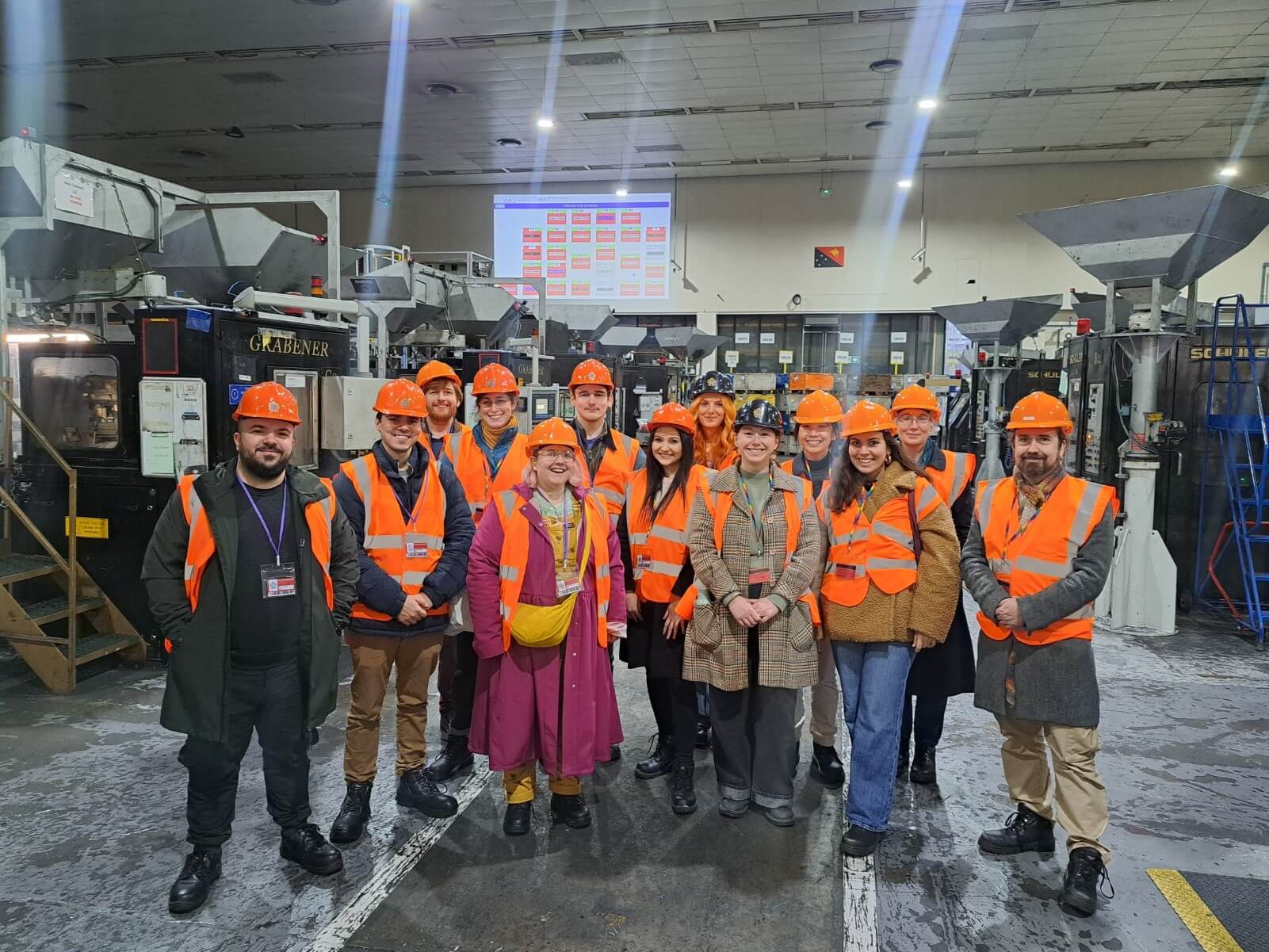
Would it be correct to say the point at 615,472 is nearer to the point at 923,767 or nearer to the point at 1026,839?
the point at 923,767

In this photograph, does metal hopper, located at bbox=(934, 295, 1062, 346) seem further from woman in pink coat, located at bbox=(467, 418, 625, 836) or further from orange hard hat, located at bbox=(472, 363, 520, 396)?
woman in pink coat, located at bbox=(467, 418, 625, 836)

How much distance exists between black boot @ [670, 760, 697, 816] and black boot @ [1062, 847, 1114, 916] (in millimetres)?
1427

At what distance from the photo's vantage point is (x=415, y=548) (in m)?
3.40

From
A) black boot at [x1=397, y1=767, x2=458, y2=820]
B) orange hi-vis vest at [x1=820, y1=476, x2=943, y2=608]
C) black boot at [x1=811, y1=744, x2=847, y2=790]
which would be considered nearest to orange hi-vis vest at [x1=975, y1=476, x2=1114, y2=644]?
orange hi-vis vest at [x1=820, y1=476, x2=943, y2=608]

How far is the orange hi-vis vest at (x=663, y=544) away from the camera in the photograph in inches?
141

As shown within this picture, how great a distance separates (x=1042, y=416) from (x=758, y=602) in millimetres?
1244

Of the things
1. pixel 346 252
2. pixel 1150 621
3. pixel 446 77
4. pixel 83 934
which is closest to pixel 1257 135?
pixel 1150 621

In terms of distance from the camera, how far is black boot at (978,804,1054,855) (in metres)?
3.24

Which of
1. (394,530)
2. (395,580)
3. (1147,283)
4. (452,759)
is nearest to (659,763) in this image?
(452,759)

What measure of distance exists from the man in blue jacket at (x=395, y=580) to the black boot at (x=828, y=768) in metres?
1.69

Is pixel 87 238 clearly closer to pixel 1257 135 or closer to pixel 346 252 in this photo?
pixel 346 252

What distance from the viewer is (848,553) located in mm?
3225

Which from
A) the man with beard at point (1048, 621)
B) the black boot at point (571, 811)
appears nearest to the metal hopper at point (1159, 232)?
Result: the man with beard at point (1048, 621)

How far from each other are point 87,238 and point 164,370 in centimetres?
117
